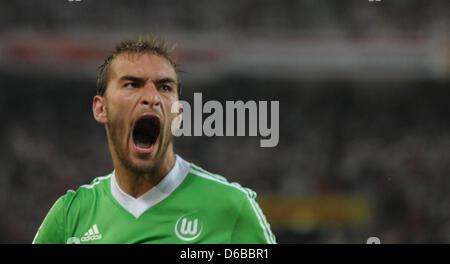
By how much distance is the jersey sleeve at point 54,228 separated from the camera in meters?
2.87

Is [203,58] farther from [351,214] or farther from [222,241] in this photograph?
[222,241]

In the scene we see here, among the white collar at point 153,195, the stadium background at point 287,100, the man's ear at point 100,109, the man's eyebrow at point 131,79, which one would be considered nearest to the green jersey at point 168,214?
the white collar at point 153,195

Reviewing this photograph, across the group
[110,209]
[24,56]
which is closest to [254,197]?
[110,209]

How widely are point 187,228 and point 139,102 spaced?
0.61 meters

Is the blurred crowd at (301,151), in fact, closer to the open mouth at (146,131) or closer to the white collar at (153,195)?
the open mouth at (146,131)

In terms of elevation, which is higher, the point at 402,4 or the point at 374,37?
the point at 402,4

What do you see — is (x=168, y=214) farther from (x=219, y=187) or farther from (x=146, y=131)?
(x=146, y=131)

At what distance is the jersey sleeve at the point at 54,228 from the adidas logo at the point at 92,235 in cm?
13

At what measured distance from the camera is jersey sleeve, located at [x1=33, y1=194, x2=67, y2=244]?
2865 mm

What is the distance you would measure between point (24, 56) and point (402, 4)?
7527 millimetres

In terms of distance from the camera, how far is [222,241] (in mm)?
2662

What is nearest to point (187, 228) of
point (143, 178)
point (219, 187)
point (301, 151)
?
point (219, 187)

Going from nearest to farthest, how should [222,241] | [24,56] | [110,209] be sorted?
[222,241] → [110,209] → [24,56]

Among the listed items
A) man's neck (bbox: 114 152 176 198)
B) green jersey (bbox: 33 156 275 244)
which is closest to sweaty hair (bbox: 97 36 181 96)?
man's neck (bbox: 114 152 176 198)
